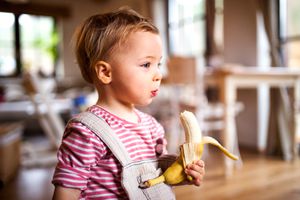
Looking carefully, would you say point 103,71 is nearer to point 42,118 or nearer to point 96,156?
point 96,156

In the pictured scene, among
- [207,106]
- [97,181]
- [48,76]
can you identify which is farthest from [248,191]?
[48,76]

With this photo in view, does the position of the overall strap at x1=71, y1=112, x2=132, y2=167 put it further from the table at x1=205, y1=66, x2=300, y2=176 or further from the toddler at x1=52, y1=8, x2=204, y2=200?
the table at x1=205, y1=66, x2=300, y2=176

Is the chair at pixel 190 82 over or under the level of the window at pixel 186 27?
under

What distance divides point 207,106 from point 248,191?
3.36 feet

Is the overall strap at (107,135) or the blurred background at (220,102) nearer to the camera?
the overall strap at (107,135)

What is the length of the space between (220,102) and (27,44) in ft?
13.6

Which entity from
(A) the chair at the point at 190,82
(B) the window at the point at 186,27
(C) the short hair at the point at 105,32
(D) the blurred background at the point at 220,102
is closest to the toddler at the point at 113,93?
(C) the short hair at the point at 105,32

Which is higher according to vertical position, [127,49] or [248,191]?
[127,49]

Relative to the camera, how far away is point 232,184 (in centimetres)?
196

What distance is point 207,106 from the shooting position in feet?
8.91

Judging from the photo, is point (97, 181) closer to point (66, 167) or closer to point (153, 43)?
point (66, 167)

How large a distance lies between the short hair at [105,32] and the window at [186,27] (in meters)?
3.26

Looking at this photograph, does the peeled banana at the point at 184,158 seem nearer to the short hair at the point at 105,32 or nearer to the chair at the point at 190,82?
the short hair at the point at 105,32

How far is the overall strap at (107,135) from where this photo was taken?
2.24ft
